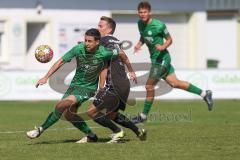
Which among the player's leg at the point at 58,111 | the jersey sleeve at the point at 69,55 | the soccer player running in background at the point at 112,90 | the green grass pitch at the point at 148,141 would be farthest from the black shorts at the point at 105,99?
the jersey sleeve at the point at 69,55

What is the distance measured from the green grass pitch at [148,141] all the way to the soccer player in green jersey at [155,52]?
61 centimetres

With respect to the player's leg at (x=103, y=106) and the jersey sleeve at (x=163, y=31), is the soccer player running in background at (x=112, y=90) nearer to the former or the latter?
the player's leg at (x=103, y=106)

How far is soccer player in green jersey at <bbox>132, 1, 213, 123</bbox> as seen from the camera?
1464 cm

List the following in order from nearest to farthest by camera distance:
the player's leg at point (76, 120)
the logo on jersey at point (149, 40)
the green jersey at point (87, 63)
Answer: the green jersey at point (87, 63) → the player's leg at point (76, 120) → the logo on jersey at point (149, 40)

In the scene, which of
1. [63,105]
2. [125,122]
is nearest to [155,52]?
[125,122]

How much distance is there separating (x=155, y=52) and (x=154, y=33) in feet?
1.44

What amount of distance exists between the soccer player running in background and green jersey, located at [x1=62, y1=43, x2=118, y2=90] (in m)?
0.16

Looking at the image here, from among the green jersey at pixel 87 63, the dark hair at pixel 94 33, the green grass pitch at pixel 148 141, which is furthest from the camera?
the green jersey at pixel 87 63

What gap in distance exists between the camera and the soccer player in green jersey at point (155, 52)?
1464 cm

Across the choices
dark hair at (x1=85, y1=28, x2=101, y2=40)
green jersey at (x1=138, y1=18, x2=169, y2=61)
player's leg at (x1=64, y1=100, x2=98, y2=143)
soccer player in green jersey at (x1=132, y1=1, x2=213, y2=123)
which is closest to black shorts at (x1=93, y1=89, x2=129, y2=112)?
player's leg at (x1=64, y1=100, x2=98, y2=143)

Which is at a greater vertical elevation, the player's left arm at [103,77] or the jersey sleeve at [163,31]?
the jersey sleeve at [163,31]

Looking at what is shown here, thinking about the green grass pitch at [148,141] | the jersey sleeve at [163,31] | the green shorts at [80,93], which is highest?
the jersey sleeve at [163,31]

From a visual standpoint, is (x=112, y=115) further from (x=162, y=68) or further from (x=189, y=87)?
(x=189, y=87)

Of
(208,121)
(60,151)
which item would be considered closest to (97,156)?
(60,151)
